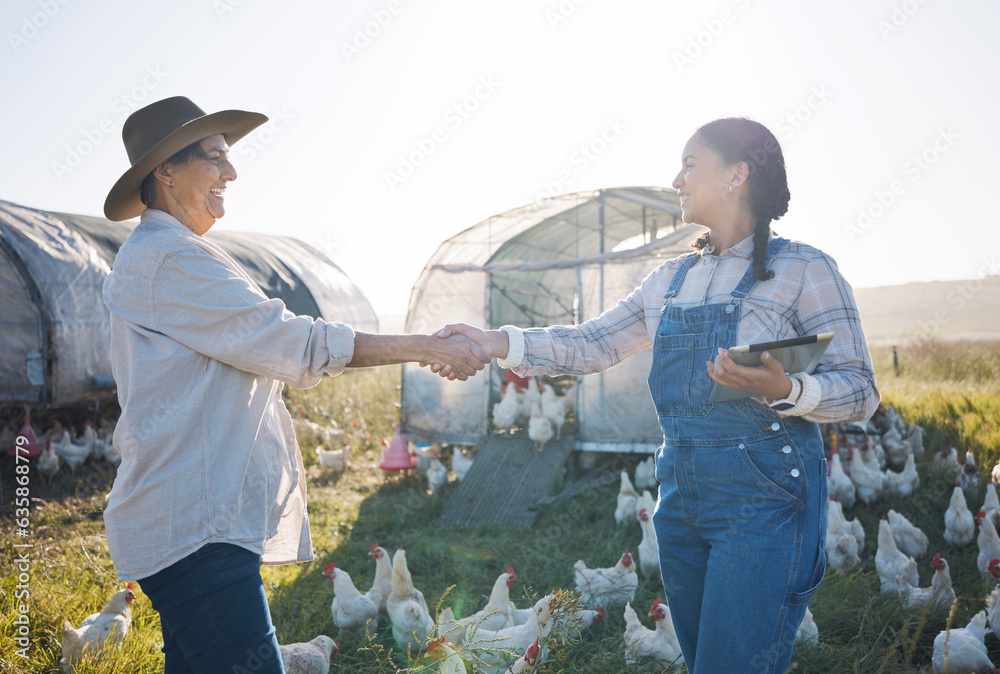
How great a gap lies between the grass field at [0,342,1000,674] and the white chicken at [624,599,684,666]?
0.09 metres

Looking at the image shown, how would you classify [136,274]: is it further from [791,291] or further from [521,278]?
[521,278]

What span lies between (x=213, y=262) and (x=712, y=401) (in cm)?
148

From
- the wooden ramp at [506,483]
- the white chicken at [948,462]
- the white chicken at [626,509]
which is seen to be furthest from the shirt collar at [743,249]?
the white chicken at [948,462]

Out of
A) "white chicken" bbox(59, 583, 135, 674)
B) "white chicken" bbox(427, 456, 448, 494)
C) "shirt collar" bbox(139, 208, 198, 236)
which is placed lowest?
"white chicken" bbox(427, 456, 448, 494)

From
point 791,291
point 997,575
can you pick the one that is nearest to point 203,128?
point 791,291

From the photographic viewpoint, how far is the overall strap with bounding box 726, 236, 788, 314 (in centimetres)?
190

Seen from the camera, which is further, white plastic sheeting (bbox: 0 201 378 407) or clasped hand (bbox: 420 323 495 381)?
white plastic sheeting (bbox: 0 201 378 407)

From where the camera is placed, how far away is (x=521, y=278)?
10961mm

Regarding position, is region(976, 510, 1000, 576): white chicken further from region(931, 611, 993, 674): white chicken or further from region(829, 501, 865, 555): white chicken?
region(931, 611, 993, 674): white chicken

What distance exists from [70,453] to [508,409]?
207 inches

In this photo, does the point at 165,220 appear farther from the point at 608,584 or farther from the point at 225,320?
the point at 608,584

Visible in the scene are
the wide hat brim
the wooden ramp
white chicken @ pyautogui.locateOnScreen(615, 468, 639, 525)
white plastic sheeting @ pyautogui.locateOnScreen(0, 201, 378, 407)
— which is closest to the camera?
the wide hat brim

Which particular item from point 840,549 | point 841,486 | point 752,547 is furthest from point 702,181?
point 841,486

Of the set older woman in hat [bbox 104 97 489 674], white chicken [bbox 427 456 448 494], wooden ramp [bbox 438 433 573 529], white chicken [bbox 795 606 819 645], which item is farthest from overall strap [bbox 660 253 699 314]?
white chicken [bbox 427 456 448 494]
